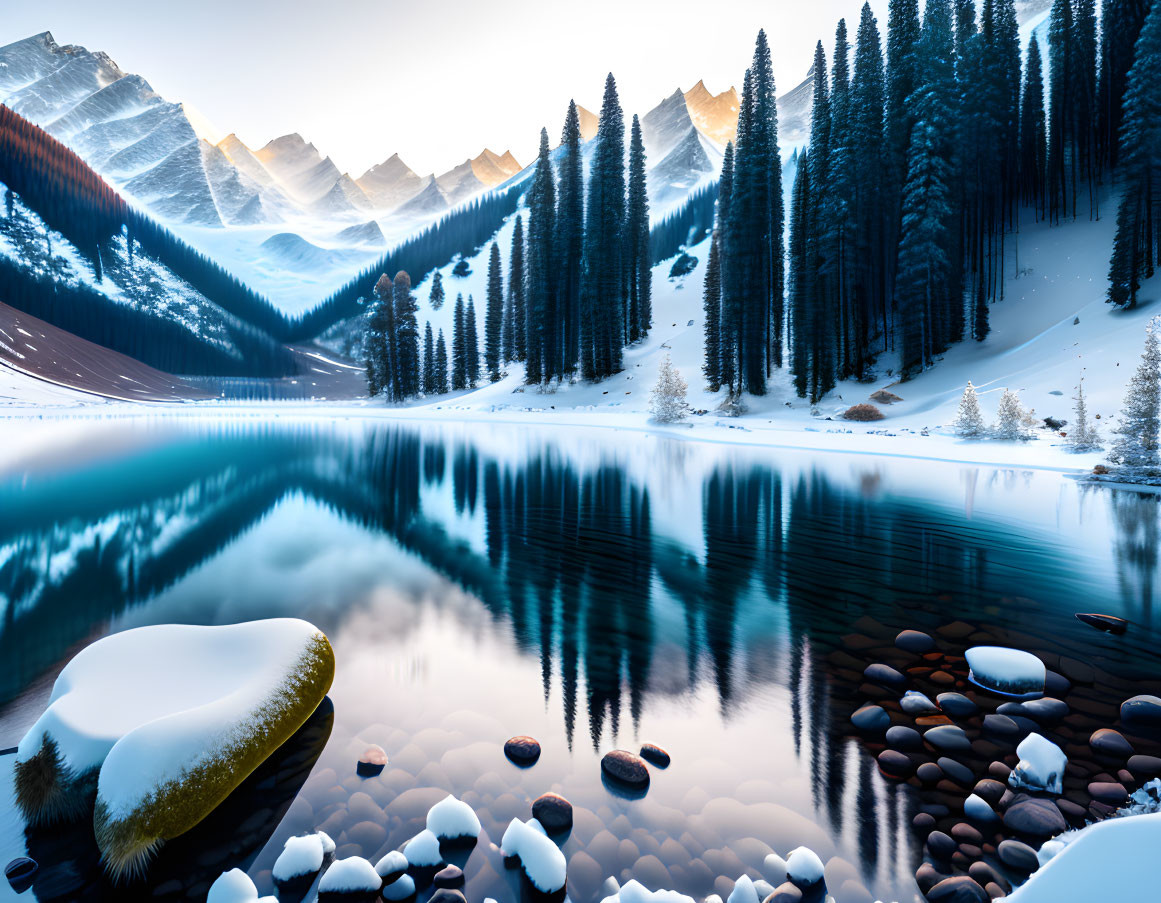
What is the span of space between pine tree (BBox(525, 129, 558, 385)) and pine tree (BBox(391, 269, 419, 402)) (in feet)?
61.5

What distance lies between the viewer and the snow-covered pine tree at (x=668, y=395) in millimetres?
35094

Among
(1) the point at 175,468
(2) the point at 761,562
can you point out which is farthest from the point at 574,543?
(1) the point at 175,468

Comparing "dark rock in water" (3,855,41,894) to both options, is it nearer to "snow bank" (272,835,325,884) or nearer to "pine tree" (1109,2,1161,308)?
"snow bank" (272,835,325,884)

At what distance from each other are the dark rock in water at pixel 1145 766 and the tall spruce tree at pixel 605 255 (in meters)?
46.6

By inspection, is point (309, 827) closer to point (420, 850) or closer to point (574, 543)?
point (420, 850)

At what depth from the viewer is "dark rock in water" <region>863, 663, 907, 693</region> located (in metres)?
5.68

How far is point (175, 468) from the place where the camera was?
898 inches

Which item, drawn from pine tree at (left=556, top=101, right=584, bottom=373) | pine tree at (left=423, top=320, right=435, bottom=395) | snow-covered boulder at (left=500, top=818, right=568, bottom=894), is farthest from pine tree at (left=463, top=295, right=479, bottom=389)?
snow-covered boulder at (left=500, top=818, right=568, bottom=894)

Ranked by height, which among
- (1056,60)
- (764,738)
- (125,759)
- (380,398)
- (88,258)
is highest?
(88,258)

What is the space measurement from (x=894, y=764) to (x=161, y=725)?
551cm

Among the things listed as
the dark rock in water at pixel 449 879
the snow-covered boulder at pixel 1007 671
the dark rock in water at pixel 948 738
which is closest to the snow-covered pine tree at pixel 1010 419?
the snow-covered boulder at pixel 1007 671

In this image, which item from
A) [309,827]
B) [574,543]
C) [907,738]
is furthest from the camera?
[574,543]

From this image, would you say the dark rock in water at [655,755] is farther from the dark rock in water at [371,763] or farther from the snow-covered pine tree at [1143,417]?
the snow-covered pine tree at [1143,417]

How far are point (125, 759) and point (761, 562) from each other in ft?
29.6
